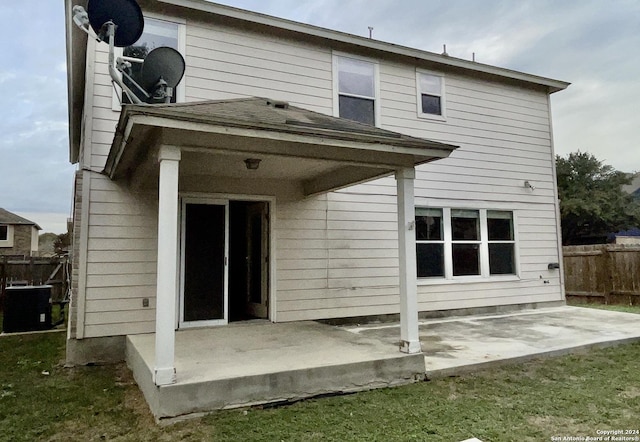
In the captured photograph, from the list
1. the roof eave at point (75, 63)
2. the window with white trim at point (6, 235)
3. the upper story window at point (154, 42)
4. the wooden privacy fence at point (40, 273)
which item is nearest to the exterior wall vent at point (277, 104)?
the upper story window at point (154, 42)

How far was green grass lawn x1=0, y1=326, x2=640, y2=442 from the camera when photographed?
9.98 feet

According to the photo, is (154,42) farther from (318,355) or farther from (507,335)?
(507,335)

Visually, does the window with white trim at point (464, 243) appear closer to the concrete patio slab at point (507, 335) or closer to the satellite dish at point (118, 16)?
the concrete patio slab at point (507, 335)

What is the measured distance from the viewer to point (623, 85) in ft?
45.8

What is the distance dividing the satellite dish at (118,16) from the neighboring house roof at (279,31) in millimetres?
1275

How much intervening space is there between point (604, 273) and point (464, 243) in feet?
17.0

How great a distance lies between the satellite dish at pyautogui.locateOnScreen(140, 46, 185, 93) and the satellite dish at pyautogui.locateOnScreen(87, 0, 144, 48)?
295mm

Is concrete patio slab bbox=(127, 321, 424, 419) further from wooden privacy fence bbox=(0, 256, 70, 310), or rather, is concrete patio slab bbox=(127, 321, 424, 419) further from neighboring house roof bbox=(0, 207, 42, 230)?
neighboring house roof bbox=(0, 207, 42, 230)

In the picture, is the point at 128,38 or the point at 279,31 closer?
the point at 128,38

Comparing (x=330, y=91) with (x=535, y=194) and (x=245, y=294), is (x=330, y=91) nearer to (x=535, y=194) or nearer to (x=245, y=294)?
(x=245, y=294)

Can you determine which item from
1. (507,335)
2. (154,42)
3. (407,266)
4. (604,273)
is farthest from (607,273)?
(154,42)

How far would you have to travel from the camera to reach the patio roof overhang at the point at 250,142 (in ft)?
11.5

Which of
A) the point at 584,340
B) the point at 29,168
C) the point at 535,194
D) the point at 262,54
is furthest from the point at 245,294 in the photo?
the point at 29,168

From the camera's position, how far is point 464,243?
318 inches
